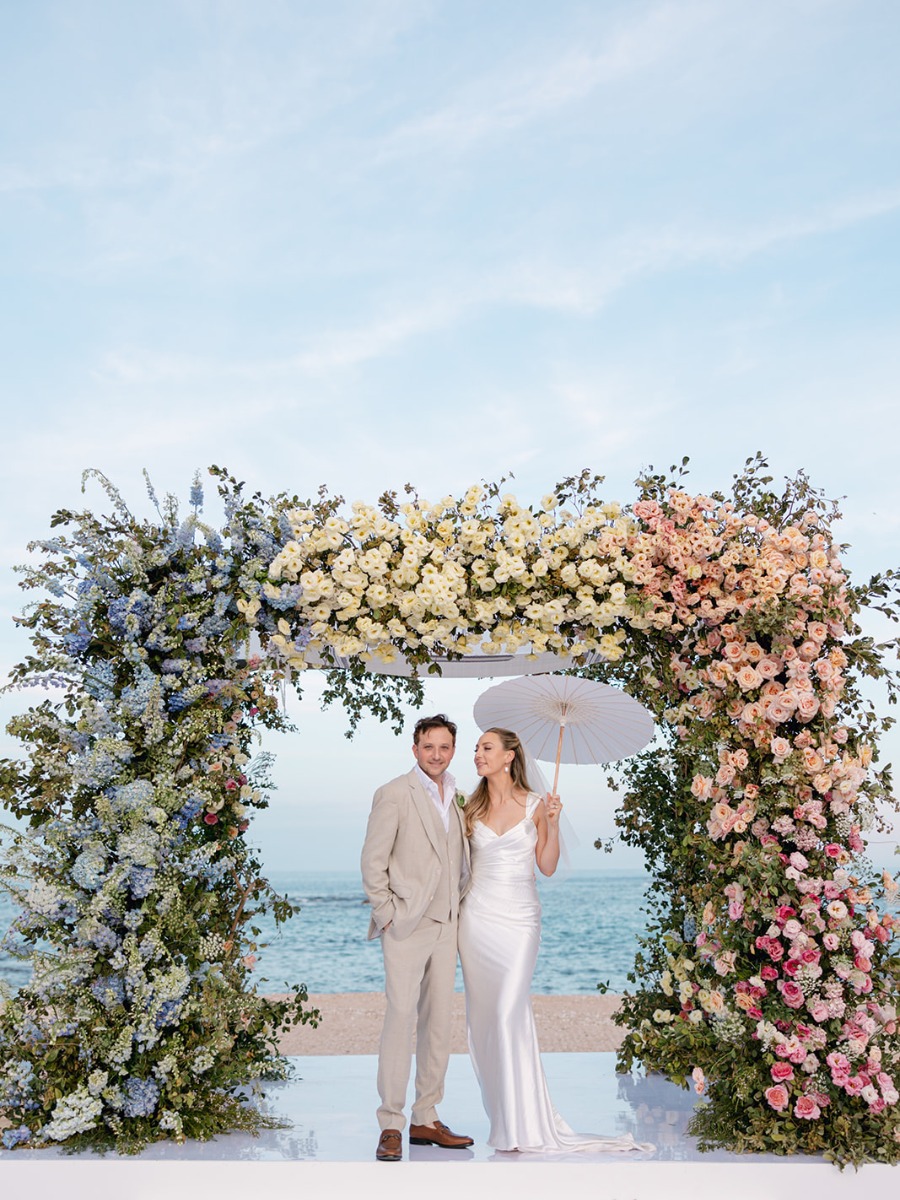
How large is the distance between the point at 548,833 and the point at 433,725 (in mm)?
742

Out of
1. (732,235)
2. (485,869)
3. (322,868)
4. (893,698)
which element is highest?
(732,235)

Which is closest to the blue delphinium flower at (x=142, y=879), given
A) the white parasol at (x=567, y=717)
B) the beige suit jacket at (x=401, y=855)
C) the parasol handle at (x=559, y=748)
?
the beige suit jacket at (x=401, y=855)

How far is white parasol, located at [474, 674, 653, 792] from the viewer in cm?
486

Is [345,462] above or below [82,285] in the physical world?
below

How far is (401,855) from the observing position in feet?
14.8

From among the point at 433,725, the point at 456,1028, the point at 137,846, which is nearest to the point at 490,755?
the point at 433,725

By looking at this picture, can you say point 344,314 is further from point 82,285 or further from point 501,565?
point 501,565

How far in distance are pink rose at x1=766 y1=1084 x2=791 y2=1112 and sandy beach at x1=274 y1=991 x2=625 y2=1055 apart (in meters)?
5.13

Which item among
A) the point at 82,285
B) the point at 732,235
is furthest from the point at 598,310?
the point at 82,285

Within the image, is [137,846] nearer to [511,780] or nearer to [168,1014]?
[168,1014]

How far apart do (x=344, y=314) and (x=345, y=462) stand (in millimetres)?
2626

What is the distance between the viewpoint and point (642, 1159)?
4.35 metres

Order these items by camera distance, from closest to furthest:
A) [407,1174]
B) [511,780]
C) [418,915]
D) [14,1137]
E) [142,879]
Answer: [407,1174] → [418,915] → [14,1137] → [142,879] → [511,780]

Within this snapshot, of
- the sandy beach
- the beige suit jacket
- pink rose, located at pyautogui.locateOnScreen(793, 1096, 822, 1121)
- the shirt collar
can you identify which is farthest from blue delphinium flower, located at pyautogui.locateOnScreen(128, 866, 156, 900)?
the sandy beach
